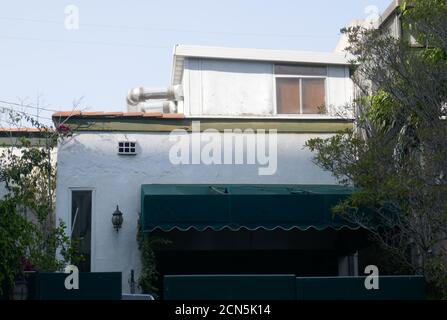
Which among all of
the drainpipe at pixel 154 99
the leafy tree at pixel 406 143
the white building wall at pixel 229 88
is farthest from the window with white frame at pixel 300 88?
the leafy tree at pixel 406 143

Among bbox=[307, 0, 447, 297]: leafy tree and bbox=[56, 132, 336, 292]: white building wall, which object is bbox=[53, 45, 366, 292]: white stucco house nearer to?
bbox=[56, 132, 336, 292]: white building wall

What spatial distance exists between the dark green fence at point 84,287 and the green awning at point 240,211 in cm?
305

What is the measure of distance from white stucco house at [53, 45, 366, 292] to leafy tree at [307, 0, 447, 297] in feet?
7.69

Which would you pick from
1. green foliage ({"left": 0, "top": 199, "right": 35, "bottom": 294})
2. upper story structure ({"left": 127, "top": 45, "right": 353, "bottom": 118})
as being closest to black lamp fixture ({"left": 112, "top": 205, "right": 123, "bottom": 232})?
upper story structure ({"left": 127, "top": 45, "right": 353, "bottom": 118})

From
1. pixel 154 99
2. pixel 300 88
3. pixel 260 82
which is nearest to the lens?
pixel 260 82

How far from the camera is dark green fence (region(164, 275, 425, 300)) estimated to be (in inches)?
546

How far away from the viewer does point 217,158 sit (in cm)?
1966

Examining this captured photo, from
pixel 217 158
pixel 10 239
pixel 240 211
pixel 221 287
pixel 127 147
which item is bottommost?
pixel 221 287

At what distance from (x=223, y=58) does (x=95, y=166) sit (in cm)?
368

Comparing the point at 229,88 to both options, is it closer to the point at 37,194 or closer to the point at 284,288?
the point at 37,194

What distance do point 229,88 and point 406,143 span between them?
222 inches

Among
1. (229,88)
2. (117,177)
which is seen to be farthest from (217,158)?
(117,177)
